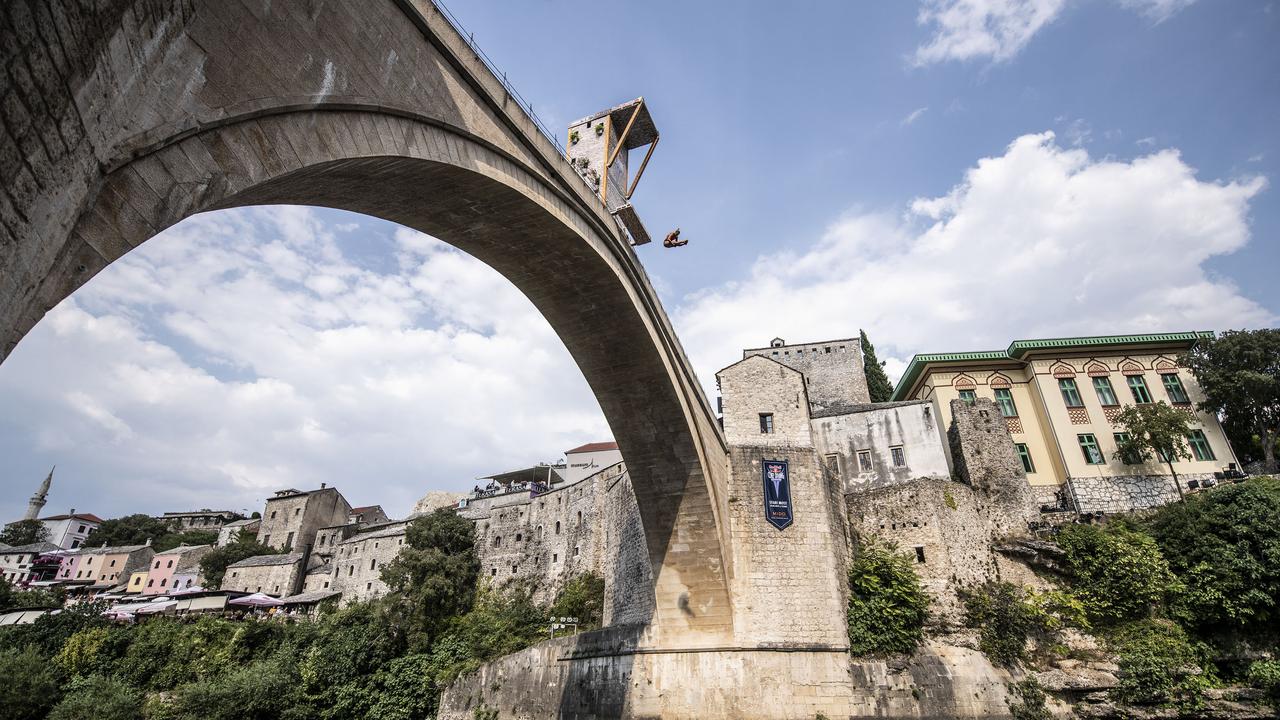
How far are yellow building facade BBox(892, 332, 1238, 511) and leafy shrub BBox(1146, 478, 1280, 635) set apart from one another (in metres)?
3.74

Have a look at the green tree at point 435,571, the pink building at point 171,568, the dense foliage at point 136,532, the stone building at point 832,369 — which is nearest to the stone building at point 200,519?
the dense foliage at point 136,532

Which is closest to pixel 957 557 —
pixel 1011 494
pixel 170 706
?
pixel 1011 494

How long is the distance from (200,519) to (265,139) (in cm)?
6819

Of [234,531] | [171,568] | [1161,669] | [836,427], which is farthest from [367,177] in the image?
[234,531]

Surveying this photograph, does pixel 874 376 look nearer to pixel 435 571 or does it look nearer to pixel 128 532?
pixel 435 571

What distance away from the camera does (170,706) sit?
2439cm

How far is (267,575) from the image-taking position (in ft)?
127

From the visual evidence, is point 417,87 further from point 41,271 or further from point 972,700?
point 972,700

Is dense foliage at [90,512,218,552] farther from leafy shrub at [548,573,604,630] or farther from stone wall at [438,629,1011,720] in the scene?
stone wall at [438,629,1011,720]

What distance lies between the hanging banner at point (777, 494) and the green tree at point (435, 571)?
602 inches

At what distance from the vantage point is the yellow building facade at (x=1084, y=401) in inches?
812

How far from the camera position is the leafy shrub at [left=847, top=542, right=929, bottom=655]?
15.7 meters

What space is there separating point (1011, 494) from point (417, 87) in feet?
65.8

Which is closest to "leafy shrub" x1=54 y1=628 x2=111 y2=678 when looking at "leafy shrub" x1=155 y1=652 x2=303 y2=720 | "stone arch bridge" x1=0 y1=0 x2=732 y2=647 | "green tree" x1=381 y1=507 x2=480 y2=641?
"leafy shrub" x1=155 y1=652 x2=303 y2=720
